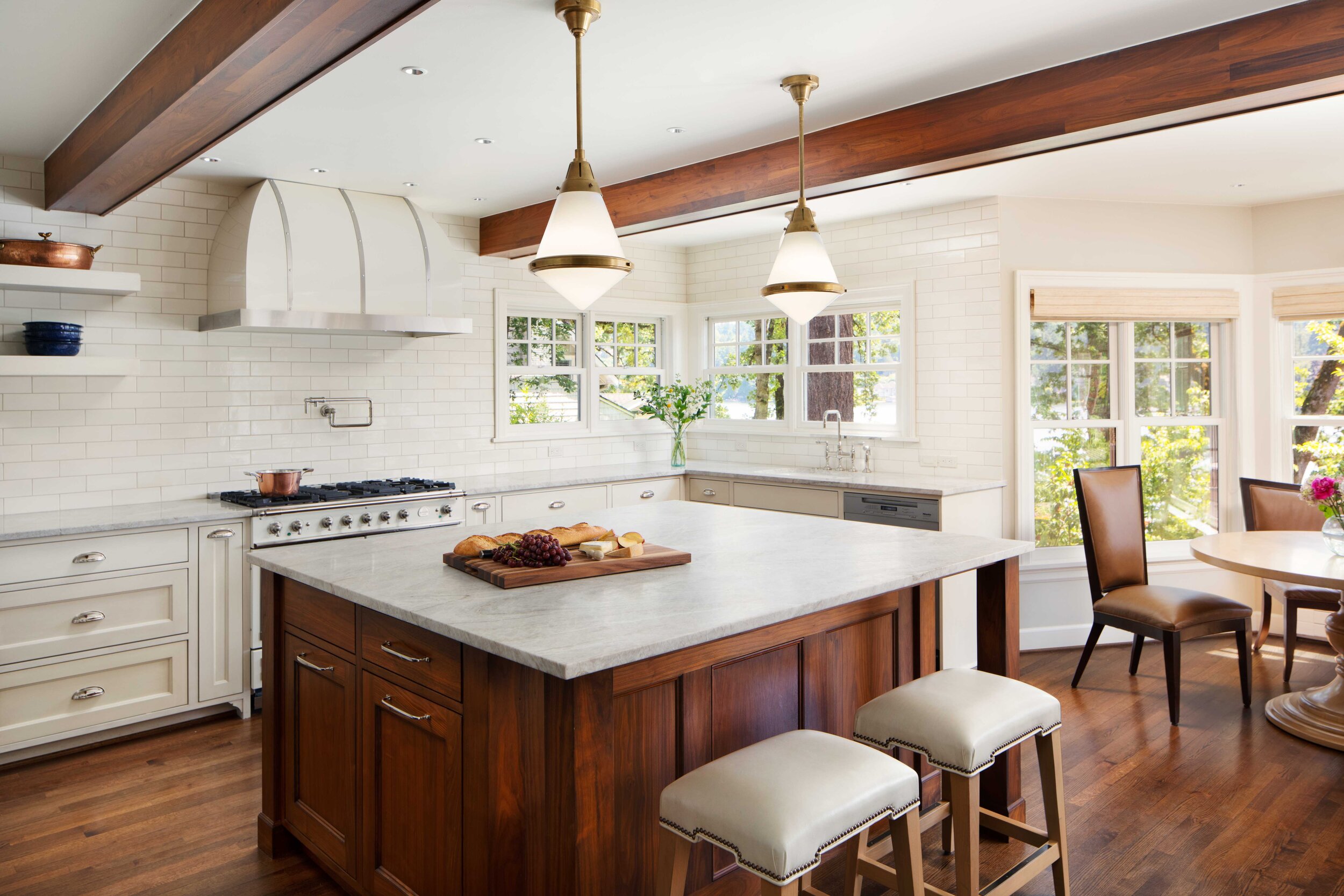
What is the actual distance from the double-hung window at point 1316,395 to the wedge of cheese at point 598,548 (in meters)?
4.63

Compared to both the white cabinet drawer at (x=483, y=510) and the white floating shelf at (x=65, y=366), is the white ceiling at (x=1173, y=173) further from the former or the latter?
the white floating shelf at (x=65, y=366)

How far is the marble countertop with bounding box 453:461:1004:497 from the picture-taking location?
15.4ft

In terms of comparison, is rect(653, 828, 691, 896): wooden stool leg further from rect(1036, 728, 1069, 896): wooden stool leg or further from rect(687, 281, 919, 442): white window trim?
rect(687, 281, 919, 442): white window trim

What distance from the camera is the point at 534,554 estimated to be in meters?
2.43

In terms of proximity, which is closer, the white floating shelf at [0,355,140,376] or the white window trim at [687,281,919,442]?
the white floating shelf at [0,355,140,376]

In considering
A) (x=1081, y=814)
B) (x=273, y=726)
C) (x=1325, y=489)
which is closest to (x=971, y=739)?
(x=1081, y=814)

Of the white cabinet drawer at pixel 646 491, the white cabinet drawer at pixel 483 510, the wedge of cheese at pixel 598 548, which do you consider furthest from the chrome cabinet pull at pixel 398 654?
the white cabinet drawer at pixel 646 491

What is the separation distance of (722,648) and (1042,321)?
3848 mm

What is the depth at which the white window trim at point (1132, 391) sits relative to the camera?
16.5 ft

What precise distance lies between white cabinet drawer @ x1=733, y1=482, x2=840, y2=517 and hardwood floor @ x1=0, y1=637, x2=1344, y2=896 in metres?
1.60

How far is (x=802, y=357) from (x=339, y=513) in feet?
10.7

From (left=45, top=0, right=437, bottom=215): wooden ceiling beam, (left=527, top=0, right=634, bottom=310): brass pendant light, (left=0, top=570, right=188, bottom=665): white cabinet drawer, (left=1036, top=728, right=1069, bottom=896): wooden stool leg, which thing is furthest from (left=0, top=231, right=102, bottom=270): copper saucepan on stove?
(left=1036, top=728, right=1069, bottom=896): wooden stool leg

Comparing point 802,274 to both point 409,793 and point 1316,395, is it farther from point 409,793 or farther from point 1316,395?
point 1316,395

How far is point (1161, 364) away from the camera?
535 cm
